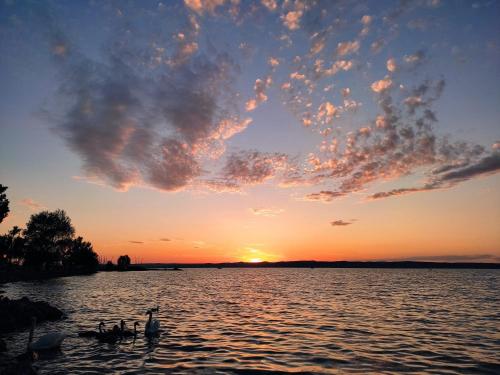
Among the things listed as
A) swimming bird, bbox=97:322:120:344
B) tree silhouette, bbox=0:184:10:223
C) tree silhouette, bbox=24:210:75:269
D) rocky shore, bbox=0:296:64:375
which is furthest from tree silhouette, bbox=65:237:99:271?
swimming bird, bbox=97:322:120:344

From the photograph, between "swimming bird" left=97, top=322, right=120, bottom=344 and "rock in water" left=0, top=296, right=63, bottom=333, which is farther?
"rock in water" left=0, top=296, right=63, bottom=333

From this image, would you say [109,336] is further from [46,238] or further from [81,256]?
[81,256]

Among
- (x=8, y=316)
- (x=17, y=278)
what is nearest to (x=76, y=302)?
(x=8, y=316)

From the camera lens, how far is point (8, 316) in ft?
101

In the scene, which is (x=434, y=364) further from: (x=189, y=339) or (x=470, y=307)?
(x=470, y=307)

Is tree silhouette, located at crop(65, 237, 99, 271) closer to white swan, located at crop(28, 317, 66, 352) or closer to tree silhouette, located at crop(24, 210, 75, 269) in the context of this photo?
tree silhouette, located at crop(24, 210, 75, 269)

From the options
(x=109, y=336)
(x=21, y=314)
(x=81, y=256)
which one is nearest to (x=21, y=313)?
→ (x=21, y=314)

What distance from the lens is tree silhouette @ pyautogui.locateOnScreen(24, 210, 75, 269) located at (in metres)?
121

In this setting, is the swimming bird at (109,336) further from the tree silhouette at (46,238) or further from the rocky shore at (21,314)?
the tree silhouette at (46,238)

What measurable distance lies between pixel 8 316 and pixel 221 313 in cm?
2027

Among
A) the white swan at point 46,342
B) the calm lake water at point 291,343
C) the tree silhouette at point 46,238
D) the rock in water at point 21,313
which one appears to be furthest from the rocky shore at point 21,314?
the tree silhouette at point 46,238

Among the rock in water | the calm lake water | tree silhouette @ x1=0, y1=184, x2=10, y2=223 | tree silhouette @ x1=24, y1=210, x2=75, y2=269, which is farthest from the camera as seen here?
tree silhouette @ x1=24, y1=210, x2=75, y2=269

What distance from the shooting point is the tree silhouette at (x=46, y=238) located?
121375 millimetres

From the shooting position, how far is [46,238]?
12412 centimetres
